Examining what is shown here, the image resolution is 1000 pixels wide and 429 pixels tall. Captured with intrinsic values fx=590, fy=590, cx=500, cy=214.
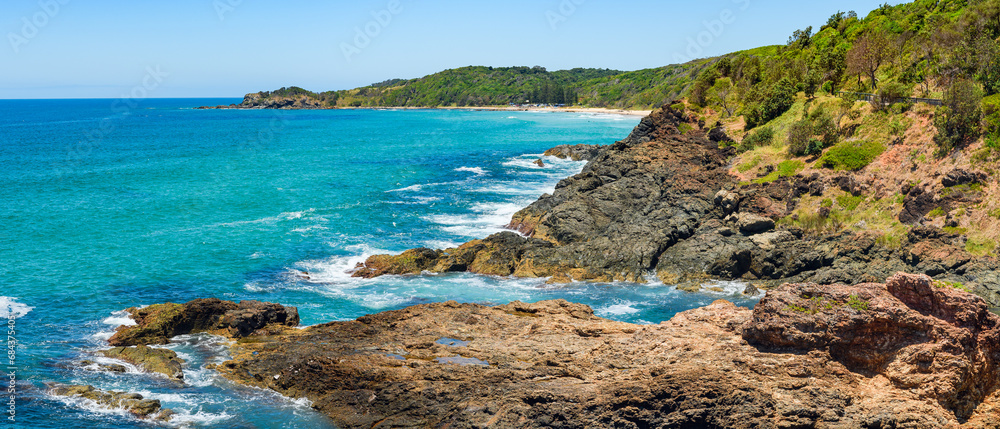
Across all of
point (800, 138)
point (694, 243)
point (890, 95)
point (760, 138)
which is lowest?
point (694, 243)

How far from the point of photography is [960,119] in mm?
35625

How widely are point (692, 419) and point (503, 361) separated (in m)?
6.33

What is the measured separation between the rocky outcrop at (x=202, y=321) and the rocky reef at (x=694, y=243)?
416 inches

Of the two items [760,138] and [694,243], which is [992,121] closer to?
[760,138]

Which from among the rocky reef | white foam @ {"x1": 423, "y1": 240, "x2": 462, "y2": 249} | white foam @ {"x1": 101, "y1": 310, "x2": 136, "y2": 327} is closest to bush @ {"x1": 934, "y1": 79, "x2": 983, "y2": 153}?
the rocky reef

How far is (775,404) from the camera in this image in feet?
47.3

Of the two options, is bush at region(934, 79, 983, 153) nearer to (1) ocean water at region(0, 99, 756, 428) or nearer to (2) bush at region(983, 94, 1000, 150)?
(2) bush at region(983, 94, 1000, 150)

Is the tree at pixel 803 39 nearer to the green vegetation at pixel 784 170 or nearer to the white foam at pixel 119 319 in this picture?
the green vegetation at pixel 784 170

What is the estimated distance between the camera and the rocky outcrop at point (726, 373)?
1430cm

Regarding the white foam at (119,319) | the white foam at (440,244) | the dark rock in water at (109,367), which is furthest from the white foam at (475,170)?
the dark rock in water at (109,367)

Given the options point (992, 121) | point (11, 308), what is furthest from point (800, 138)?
point (11, 308)

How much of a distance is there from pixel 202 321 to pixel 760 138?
43829 millimetres

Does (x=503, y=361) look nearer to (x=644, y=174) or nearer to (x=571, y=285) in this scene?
(x=571, y=285)

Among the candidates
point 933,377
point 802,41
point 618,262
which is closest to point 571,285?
point 618,262
